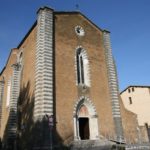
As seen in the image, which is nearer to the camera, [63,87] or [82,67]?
[63,87]

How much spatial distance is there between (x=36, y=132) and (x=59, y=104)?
307 cm

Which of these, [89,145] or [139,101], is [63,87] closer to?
[89,145]

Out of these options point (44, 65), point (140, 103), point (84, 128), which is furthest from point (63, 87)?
point (140, 103)

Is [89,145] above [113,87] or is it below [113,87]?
below

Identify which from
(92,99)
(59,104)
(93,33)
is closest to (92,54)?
(93,33)

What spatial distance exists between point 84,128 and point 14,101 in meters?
8.32

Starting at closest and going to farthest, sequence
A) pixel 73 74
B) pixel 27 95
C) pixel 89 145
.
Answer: pixel 89 145, pixel 73 74, pixel 27 95

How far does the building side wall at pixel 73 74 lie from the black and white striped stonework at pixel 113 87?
45cm

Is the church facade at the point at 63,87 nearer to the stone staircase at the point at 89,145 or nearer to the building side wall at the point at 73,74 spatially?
the building side wall at the point at 73,74

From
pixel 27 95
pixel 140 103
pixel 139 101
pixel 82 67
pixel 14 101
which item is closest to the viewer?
pixel 27 95

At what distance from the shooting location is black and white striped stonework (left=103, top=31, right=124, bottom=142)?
22.4m

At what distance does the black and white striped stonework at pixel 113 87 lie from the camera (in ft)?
73.5

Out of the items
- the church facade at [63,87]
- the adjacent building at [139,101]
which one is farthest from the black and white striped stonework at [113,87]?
the adjacent building at [139,101]

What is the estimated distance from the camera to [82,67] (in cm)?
2294
